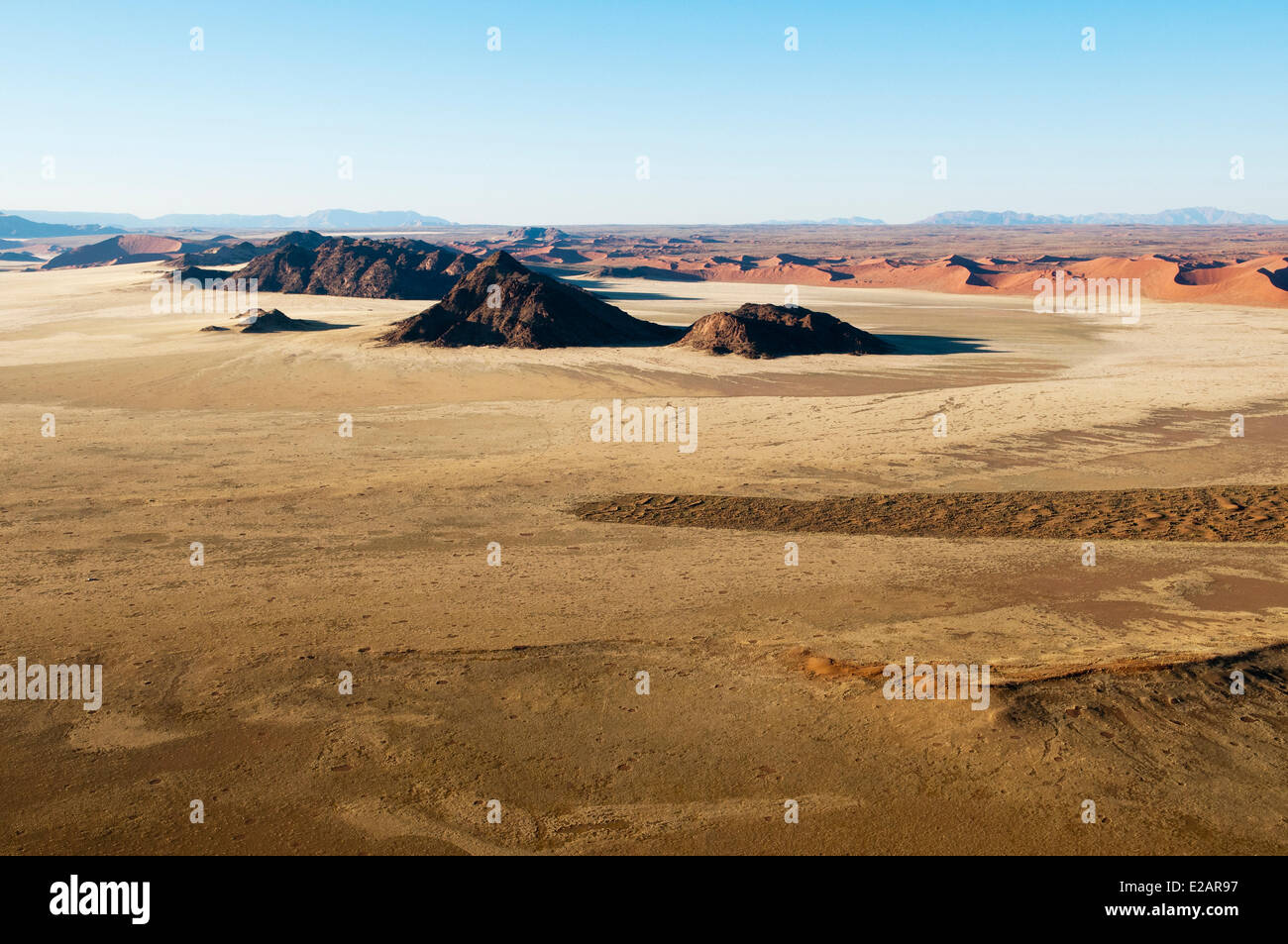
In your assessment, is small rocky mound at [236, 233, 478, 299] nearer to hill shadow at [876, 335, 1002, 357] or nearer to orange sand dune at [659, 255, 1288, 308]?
orange sand dune at [659, 255, 1288, 308]

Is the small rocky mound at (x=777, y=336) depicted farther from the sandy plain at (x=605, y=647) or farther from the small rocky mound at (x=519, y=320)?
the sandy plain at (x=605, y=647)

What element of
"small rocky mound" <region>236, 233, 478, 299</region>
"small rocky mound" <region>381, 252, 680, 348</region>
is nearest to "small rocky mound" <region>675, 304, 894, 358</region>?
"small rocky mound" <region>381, 252, 680, 348</region>

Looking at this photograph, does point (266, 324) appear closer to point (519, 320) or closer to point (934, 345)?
point (519, 320)

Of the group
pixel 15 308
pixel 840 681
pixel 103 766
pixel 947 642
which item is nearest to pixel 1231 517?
pixel 947 642

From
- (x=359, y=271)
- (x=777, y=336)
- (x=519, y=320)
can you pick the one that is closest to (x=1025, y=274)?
(x=777, y=336)

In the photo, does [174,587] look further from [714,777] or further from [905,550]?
[905,550]
